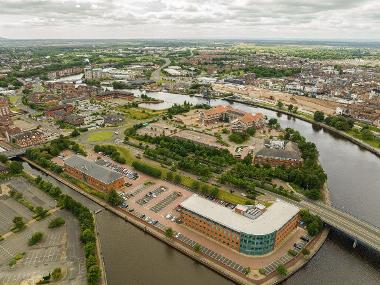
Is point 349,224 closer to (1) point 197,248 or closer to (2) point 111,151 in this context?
(1) point 197,248

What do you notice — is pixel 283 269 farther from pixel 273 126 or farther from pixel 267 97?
pixel 267 97

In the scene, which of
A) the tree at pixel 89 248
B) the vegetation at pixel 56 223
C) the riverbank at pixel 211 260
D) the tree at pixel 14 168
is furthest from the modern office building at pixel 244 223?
the tree at pixel 14 168

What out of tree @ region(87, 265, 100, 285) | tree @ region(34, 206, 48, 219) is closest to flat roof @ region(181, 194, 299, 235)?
tree @ region(87, 265, 100, 285)

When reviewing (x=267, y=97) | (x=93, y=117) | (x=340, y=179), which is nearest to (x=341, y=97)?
(x=267, y=97)

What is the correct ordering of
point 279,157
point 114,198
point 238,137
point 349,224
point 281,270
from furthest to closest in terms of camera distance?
point 238,137 → point 279,157 → point 114,198 → point 349,224 → point 281,270

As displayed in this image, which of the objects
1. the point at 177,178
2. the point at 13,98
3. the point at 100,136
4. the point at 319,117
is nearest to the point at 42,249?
the point at 177,178

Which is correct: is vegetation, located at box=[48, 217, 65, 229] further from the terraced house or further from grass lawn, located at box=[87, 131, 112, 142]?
grass lawn, located at box=[87, 131, 112, 142]
